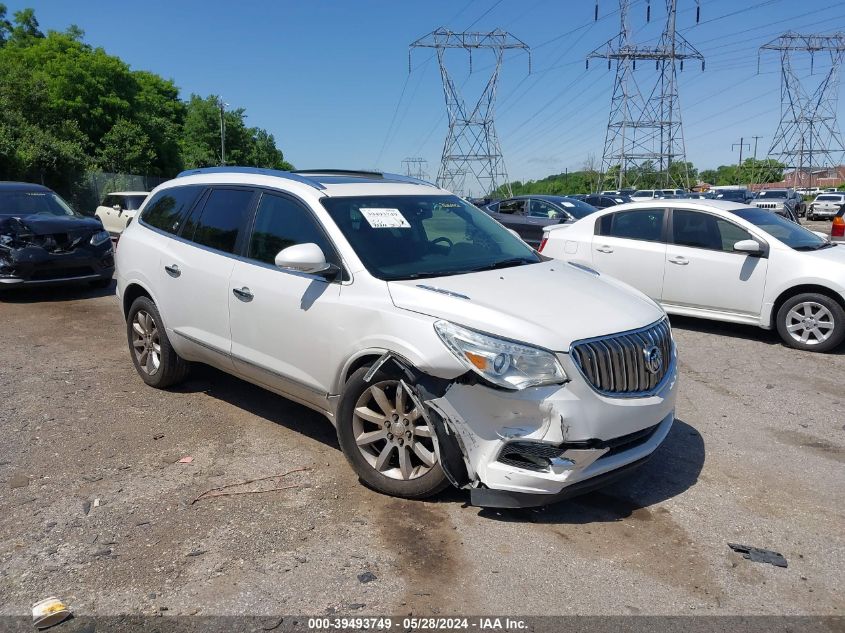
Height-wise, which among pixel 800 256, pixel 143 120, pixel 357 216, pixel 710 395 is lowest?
pixel 710 395

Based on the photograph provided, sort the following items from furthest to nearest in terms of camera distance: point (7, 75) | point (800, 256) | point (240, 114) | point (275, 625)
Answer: point (240, 114), point (7, 75), point (800, 256), point (275, 625)

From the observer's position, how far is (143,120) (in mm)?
41594

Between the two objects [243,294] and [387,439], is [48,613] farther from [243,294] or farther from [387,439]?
[243,294]

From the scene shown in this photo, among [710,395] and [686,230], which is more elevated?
[686,230]

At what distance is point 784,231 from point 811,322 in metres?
1.23

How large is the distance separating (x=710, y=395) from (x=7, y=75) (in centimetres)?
3508

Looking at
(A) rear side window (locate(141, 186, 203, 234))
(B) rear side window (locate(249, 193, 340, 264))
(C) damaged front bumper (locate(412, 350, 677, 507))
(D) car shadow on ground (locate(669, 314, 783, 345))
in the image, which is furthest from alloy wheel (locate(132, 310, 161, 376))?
(D) car shadow on ground (locate(669, 314, 783, 345))

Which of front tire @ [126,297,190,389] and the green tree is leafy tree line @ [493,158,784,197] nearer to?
the green tree

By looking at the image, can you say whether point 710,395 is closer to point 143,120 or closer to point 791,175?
point 143,120

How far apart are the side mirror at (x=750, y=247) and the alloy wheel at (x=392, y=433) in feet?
18.2

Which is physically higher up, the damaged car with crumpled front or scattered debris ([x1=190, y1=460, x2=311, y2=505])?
the damaged car with crumpled front

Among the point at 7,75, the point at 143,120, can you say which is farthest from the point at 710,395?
the point at 143,120

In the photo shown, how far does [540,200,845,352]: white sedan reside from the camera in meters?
7.55

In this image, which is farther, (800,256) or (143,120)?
(143,120)
